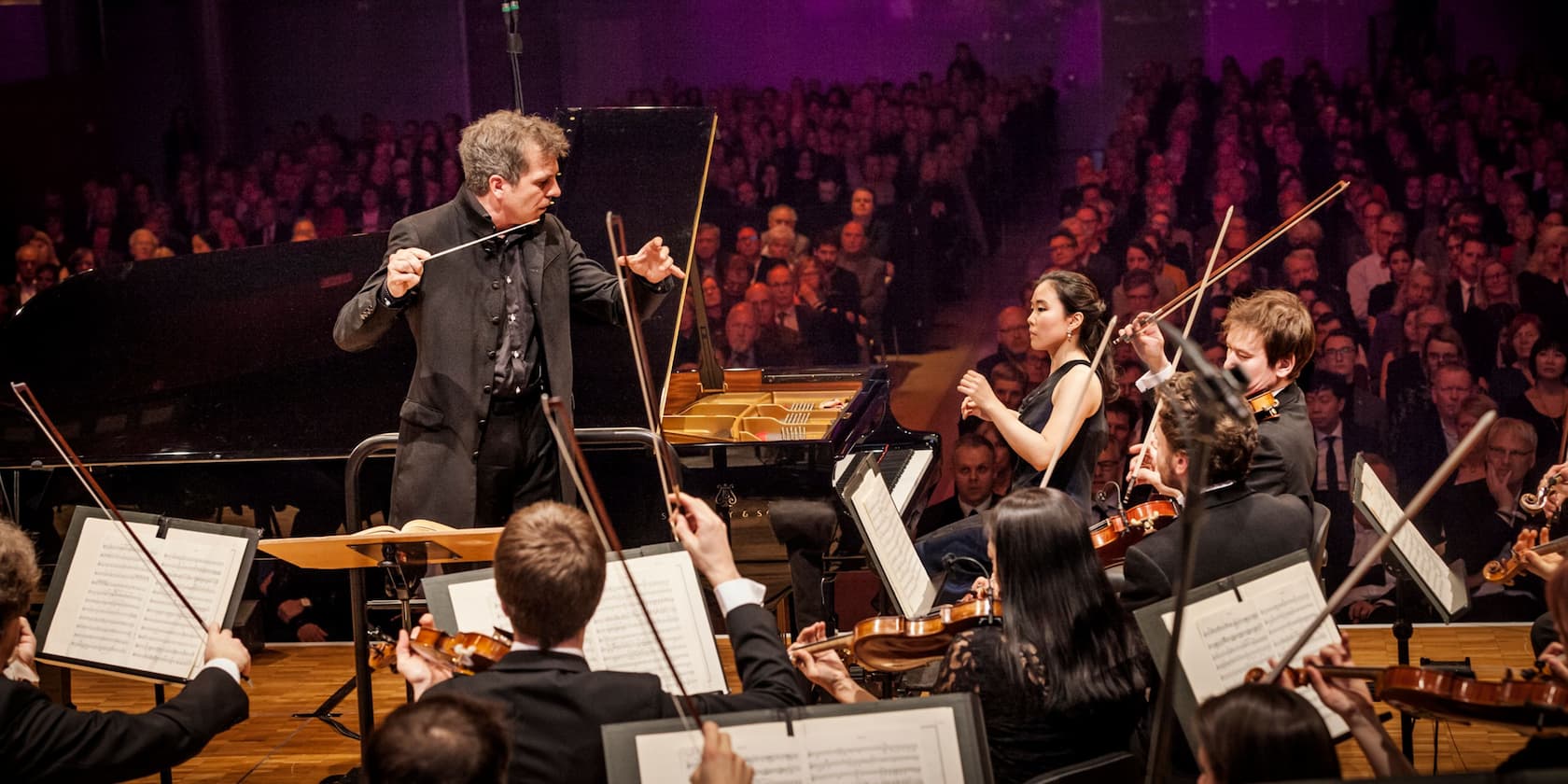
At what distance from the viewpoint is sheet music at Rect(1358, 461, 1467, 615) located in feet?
10.6

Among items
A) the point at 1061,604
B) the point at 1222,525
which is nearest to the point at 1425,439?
the point at 1222,525

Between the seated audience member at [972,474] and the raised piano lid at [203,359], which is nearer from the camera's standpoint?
the raised piano lid at [203,359]

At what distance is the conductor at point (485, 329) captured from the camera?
339 centimetres

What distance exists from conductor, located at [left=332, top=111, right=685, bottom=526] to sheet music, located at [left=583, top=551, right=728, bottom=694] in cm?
90

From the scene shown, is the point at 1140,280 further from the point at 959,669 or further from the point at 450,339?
the point at 959,669

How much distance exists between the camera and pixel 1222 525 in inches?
108

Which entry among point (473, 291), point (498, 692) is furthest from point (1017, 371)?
point (498, 692)

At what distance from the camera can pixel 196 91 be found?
26.1 ft

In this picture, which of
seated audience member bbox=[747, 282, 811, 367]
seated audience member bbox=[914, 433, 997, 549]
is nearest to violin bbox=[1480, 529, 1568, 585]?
seated audience member bbox=[914, 433, 997, 549]

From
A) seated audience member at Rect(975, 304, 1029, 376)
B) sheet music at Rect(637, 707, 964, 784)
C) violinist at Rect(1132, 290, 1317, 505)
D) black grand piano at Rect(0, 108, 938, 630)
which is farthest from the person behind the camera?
seated audience member at Rect(975, 304, 1029, 376)

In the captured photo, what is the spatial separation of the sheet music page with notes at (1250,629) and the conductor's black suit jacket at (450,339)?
1680mm

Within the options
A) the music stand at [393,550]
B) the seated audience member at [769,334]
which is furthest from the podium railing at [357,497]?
the seated audience member at [769,334]

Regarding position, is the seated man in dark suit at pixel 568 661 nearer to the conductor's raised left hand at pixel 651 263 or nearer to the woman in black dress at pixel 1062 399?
the conductor's raised left hand at pixel 651 263

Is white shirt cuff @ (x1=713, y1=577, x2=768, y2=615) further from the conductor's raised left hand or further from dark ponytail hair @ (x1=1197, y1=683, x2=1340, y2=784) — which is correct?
the conductor's raised left hand
